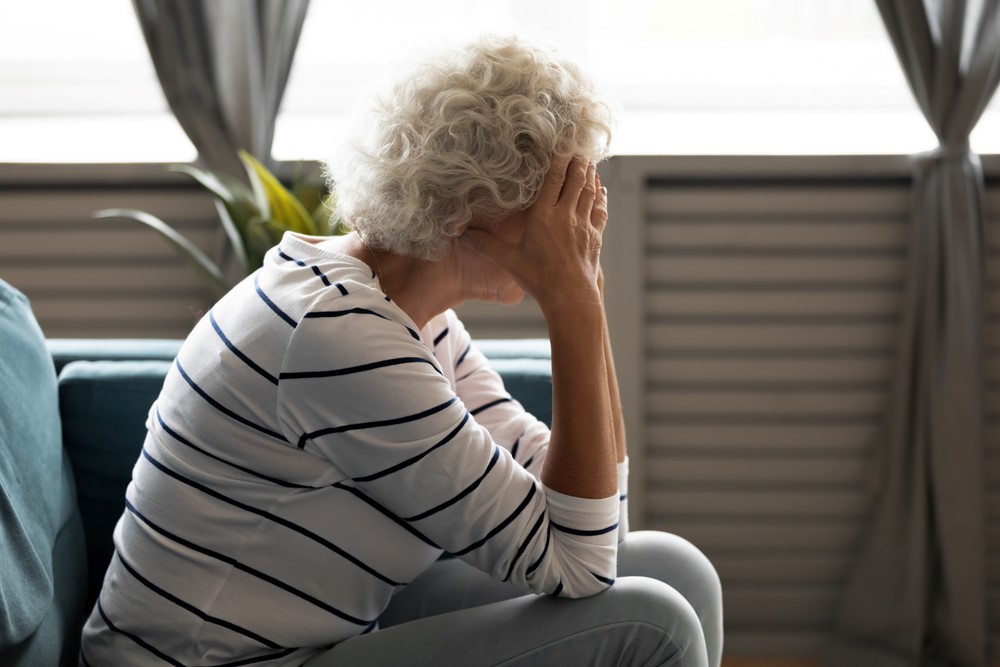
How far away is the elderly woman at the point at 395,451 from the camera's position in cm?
107

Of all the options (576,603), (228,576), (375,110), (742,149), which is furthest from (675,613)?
(742,149)

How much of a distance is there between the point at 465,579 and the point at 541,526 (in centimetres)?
30

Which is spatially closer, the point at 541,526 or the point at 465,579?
the point at 541,526

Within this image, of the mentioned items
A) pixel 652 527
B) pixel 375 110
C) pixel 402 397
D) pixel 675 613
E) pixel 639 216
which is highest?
pixel 375 110

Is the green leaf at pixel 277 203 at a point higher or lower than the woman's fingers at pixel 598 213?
lower

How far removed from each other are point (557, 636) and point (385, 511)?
23 centimetres

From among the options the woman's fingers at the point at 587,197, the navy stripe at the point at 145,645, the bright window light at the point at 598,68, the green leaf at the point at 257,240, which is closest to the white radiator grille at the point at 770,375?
the bright window light at the point at 598,68

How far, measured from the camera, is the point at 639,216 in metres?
2.21

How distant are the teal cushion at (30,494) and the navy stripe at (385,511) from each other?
391mm

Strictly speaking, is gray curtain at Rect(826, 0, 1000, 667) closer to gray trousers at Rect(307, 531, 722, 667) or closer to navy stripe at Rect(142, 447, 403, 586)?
gray trousers at Rect(307, 531, 722, 667)

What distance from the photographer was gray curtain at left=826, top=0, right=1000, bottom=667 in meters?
2.10

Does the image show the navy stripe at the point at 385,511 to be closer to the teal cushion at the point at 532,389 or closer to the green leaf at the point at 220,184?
the teal cushion at the point at 532,389

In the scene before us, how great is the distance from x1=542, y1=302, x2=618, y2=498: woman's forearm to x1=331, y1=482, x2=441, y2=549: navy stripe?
0.15m

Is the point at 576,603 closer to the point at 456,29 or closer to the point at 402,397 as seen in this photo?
the point at 402,397
